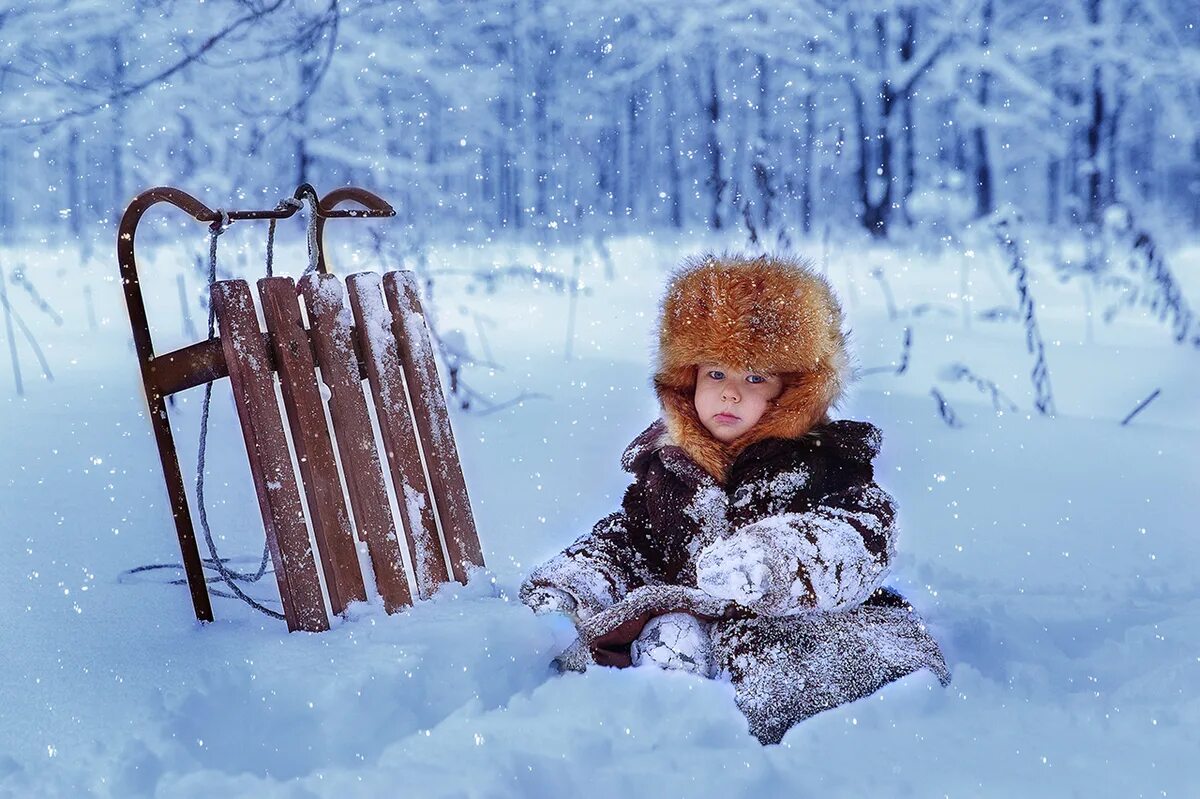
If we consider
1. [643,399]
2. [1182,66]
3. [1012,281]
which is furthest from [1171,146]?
[643,399]

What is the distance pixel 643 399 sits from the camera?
5.41 meters

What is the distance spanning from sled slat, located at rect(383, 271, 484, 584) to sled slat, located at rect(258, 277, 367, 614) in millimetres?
360

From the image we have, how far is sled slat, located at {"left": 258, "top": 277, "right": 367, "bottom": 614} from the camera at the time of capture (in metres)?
2.92

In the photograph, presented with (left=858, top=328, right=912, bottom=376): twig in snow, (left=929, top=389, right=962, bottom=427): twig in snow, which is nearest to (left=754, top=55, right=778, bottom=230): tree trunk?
(left=858, top=328, right=912, bottom=376): twig in snow

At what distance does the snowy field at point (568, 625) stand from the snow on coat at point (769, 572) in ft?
0.30

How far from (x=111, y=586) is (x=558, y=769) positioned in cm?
188

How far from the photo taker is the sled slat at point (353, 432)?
3025mm

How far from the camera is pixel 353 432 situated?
3051 millimetres

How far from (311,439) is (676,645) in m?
1.19

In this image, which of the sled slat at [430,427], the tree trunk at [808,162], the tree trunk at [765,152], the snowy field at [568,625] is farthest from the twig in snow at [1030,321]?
the sled slat at [430,427]

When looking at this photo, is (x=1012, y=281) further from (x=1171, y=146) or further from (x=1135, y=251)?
(x=1171, y=146)

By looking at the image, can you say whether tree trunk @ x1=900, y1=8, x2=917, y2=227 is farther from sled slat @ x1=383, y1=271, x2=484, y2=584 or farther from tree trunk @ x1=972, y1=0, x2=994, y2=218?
sled slat @ x1=383, y1=271, x2=484, y2=584

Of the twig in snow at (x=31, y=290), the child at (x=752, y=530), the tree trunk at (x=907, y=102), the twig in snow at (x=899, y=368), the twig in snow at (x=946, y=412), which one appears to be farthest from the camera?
the tree trunk at (x=907, y=102)

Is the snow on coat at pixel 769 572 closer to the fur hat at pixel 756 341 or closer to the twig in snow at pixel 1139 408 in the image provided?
the fur hat at pixel 756 341
